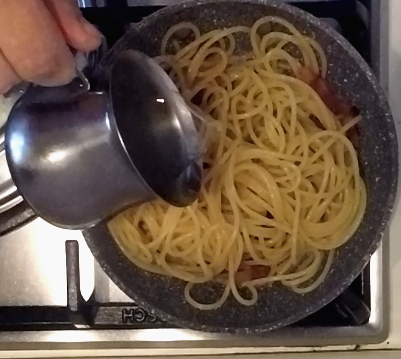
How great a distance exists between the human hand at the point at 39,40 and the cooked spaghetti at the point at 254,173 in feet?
0.95

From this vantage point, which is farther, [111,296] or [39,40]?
[111,296]

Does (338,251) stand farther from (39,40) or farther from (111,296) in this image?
(39,40)

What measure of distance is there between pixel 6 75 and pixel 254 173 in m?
0.42

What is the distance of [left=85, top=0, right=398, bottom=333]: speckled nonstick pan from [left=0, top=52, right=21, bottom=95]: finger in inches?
8.1

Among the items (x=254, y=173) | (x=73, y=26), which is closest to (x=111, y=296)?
(x=254, y=173)

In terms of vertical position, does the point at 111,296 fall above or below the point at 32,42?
below

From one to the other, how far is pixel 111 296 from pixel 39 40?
0.45 meters

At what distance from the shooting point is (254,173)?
83cm

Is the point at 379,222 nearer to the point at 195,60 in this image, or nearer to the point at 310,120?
the point at 310,120

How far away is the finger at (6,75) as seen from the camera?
0.46m

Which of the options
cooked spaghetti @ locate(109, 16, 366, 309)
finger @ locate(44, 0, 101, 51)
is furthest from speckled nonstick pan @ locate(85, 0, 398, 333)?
finger @ locate(44, 0, 101, 51)

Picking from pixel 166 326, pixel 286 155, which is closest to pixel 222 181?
pixel 286 155

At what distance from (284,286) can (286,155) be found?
0.17 meters

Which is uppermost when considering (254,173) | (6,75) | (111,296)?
(6,75)
